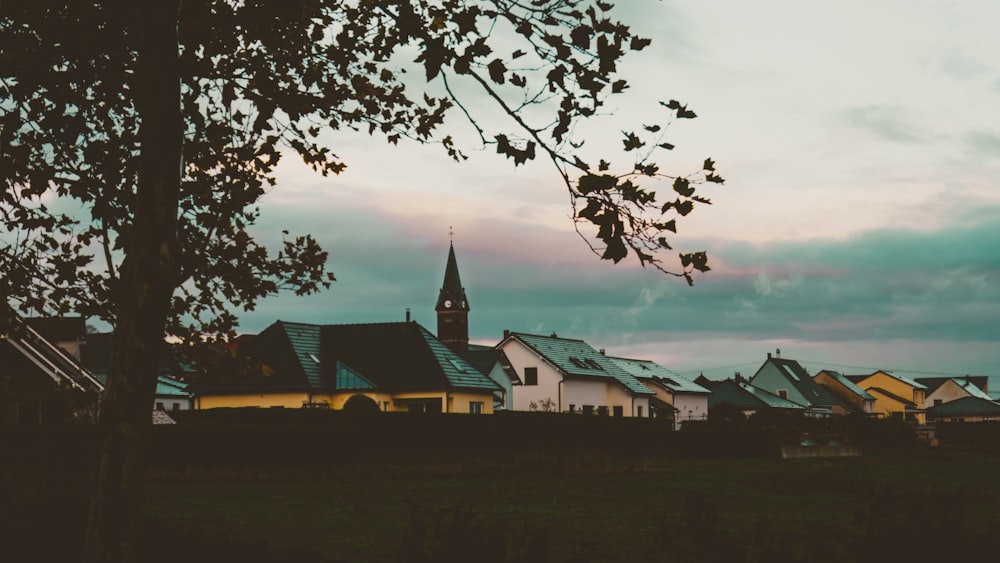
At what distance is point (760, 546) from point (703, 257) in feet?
6.10

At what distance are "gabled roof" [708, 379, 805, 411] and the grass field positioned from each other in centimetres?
6372

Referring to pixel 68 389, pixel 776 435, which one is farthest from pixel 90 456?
pixel 776 435

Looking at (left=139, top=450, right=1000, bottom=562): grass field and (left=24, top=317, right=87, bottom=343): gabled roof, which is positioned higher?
(left=24, top=317, right=87, bottom=343): gabled roof

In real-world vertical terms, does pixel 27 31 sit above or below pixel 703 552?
above

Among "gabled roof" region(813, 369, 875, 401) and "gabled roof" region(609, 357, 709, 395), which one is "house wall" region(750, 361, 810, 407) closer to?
"gabled roof" region(813, 369, 875, 401)

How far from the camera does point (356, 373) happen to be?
61.9 meters

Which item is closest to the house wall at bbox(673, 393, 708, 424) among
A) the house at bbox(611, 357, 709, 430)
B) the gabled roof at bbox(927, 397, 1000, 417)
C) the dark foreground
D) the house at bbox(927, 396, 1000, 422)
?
the house at bbox(611, 357, 709, 430)

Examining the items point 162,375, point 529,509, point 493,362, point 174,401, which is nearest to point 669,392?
point 493,362

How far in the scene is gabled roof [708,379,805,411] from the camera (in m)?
106

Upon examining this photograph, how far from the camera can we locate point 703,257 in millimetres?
7234

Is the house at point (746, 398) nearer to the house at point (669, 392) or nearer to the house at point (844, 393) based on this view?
the house at point (669, 392)

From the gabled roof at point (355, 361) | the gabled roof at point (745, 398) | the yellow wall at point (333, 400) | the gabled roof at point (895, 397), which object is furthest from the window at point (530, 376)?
the gabled roof at point (895, 397)

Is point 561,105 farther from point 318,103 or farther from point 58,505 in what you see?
point 58,505

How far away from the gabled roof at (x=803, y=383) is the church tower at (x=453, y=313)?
34.2 meters
